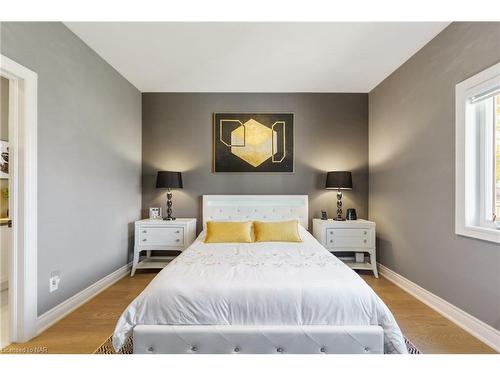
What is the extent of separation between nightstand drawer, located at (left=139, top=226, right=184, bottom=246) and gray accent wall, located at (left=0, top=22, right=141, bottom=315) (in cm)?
30

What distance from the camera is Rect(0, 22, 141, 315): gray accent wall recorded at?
2.03 meters

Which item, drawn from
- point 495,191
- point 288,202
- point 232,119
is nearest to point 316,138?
point 288,202

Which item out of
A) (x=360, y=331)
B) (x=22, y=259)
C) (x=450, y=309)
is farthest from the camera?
(x=450, y=309)

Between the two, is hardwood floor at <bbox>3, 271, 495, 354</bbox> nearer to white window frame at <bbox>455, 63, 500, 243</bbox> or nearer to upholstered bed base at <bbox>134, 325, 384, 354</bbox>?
A: upholstered bed base at <bbox>134, 325, 384, 354</bbox>

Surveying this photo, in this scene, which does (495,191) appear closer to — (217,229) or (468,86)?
(468,86)

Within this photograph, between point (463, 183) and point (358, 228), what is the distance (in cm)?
138

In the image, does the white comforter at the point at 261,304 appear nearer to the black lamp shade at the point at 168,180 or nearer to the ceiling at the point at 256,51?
the black lamp shade at the point at 168,180

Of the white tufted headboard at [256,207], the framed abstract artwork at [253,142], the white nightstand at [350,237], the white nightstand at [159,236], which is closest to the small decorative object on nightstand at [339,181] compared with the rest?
the white nightstand at [350,237]

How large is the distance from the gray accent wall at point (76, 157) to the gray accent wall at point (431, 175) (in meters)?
3.46

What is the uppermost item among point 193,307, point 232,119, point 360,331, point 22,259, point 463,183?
point 232,119

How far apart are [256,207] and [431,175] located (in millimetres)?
2113

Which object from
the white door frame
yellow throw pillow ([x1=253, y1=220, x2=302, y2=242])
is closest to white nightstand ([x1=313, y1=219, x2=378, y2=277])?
yellow throw pillow ([x1=253, y1=220, x2=302, y2=242])

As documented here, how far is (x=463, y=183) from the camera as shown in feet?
6.85

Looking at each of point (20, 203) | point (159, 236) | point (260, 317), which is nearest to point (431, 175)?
point (260, 317)
